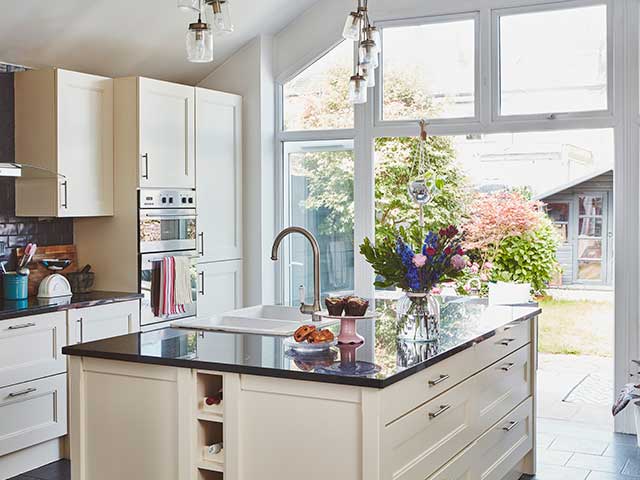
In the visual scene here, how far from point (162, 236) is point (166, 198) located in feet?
0.83

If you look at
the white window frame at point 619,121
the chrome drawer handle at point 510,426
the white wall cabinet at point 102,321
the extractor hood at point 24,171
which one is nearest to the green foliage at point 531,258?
the white window frame at point 619,121

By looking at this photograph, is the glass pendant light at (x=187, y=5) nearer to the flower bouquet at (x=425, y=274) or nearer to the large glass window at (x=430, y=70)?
the flower bouquet at (x=425, y=274)

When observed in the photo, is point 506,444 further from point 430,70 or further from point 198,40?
point 430,70

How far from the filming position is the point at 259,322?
12.6 feet

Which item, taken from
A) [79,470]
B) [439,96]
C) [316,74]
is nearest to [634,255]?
[439,96]

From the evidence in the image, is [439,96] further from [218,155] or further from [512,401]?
[512,401]

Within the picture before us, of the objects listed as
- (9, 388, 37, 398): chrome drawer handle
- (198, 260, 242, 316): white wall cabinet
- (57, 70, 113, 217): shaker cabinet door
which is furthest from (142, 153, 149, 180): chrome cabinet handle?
(9, 388, 37, 398): chrome drawer handle

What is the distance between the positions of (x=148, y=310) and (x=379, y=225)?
190 cm

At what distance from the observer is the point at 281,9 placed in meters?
6.28

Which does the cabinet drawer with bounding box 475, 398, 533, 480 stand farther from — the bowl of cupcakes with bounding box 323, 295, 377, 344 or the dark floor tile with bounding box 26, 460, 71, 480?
the dark floor tile with bounding box 26, 460, 71, 480

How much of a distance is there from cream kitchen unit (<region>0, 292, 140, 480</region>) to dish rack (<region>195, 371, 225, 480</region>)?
75.1 inches

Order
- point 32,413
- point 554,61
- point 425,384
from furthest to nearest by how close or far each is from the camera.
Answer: point 554,61, point 32,413, point 425,384

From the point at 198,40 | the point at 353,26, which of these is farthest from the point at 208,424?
the point at 353,26

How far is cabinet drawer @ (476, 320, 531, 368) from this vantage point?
12.0 ft
